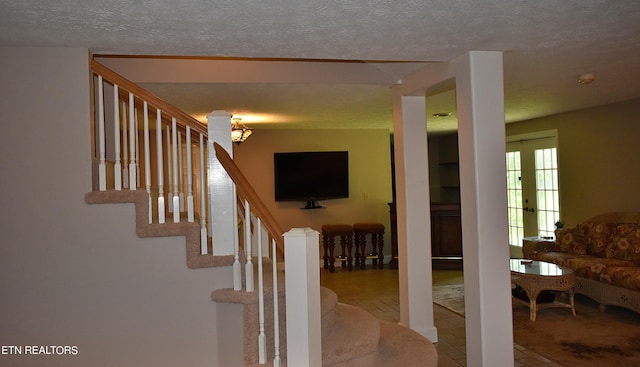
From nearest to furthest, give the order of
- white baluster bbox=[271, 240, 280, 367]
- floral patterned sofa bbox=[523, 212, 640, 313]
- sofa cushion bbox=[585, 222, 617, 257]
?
1. white baluster bbox=[271, 240, 280, 367]
2. floral patterned sofa bbox=[523, 212, 640, 313]
3. sofa cushion bbox=[585, 222, 617, 257]

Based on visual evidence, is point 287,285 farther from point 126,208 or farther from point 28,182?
point 28,182

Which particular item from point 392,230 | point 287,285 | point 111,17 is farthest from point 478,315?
point 392,230

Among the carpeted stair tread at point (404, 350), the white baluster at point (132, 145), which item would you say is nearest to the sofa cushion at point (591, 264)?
the carpeted stair tread at point (404, 350)

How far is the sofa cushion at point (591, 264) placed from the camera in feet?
16.4

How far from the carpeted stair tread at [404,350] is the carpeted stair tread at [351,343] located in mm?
169

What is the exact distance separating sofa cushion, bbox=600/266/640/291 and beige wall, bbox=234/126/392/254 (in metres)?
3.90

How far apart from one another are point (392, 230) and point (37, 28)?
615 centimetres

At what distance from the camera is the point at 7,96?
2.79 metres

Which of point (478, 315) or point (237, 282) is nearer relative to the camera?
point (237, 282)

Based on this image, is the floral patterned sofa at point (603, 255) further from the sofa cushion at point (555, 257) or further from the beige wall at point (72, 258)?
the beige wall at point (72, 258)

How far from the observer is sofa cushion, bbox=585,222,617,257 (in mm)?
5520

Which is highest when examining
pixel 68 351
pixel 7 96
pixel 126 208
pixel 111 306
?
pixel 7 96

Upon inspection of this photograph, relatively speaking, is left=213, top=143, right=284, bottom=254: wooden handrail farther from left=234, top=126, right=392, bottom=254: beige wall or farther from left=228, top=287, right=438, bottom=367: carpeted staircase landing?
left=234, top=126, right=392, bottom=254: beige wall

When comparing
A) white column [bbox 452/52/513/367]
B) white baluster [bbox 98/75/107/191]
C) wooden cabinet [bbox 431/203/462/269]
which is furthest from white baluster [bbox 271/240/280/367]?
wooden cabinet [bbox 431/203/462/269]
